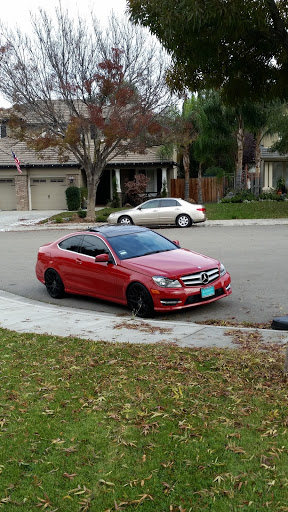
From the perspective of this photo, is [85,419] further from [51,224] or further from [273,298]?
[51,224]

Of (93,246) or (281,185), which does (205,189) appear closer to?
(281,185)

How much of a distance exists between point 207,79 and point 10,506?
536 cm

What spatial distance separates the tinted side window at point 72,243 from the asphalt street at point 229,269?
1061 millimetres

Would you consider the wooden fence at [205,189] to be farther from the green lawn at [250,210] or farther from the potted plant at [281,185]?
the green lawn at [250,210]

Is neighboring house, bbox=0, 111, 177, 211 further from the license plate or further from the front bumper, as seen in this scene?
the front bumper

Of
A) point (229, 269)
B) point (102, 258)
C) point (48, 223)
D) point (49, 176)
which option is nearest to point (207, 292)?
point (102, 258)

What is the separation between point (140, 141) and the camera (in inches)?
1113

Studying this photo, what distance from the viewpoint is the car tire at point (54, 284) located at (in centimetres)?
1108

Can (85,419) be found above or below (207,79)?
below

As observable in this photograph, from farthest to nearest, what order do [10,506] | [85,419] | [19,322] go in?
[19,322] → [85,419] → [10,506]

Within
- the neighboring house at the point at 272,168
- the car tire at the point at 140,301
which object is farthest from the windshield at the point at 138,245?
the neighboring house at the point at 272,168

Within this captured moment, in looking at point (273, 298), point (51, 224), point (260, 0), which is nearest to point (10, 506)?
point (260, 0)

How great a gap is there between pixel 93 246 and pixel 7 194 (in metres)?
28.8

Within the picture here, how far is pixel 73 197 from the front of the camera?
3503 cm
